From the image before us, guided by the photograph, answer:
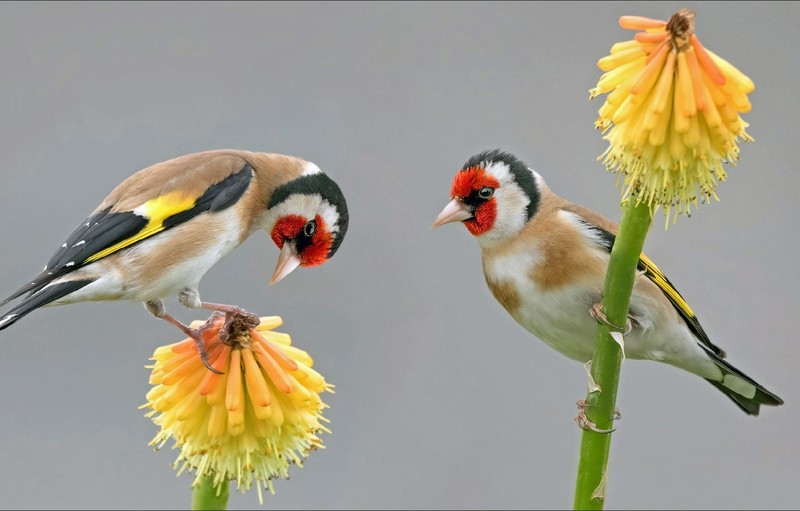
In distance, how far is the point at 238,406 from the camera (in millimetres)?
1507

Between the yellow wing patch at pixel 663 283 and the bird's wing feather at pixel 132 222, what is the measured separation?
93 cm

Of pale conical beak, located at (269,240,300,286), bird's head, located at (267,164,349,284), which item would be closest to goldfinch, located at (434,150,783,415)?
bird's head, located at (267,164,349,284)

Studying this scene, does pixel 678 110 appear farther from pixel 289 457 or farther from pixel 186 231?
pixel 186 231

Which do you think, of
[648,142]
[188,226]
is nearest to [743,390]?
[648,142]

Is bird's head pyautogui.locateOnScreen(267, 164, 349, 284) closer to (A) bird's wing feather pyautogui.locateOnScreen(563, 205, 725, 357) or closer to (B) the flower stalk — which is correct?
(A) bird's wing feather pyautogui.locateOnScreen(563, 205, 725, 357)

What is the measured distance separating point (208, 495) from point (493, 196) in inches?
37.2

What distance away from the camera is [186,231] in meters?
2.18

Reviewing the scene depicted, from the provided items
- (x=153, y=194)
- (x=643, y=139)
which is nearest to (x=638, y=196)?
(x=643, y=139)

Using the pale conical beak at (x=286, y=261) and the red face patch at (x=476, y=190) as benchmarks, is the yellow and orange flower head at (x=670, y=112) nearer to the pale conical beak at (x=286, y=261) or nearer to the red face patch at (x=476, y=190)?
the red face patch at (x=476, y=190)

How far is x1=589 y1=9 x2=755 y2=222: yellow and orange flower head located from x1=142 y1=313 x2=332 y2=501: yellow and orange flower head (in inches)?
25.6

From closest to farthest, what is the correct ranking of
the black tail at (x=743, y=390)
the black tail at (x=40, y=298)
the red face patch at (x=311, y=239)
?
1. the black tail at (x=40, y=298)
2. the black tail at (x=743, y=390)
3. the red face patch at (x=311, y=239)

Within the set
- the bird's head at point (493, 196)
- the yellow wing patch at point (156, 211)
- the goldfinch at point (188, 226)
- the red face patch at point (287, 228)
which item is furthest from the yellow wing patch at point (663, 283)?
the yellow wing patch at point (156, 211)

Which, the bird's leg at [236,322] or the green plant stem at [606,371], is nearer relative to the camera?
the green plant stem at [606,371]

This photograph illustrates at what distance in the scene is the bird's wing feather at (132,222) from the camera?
194 cm
